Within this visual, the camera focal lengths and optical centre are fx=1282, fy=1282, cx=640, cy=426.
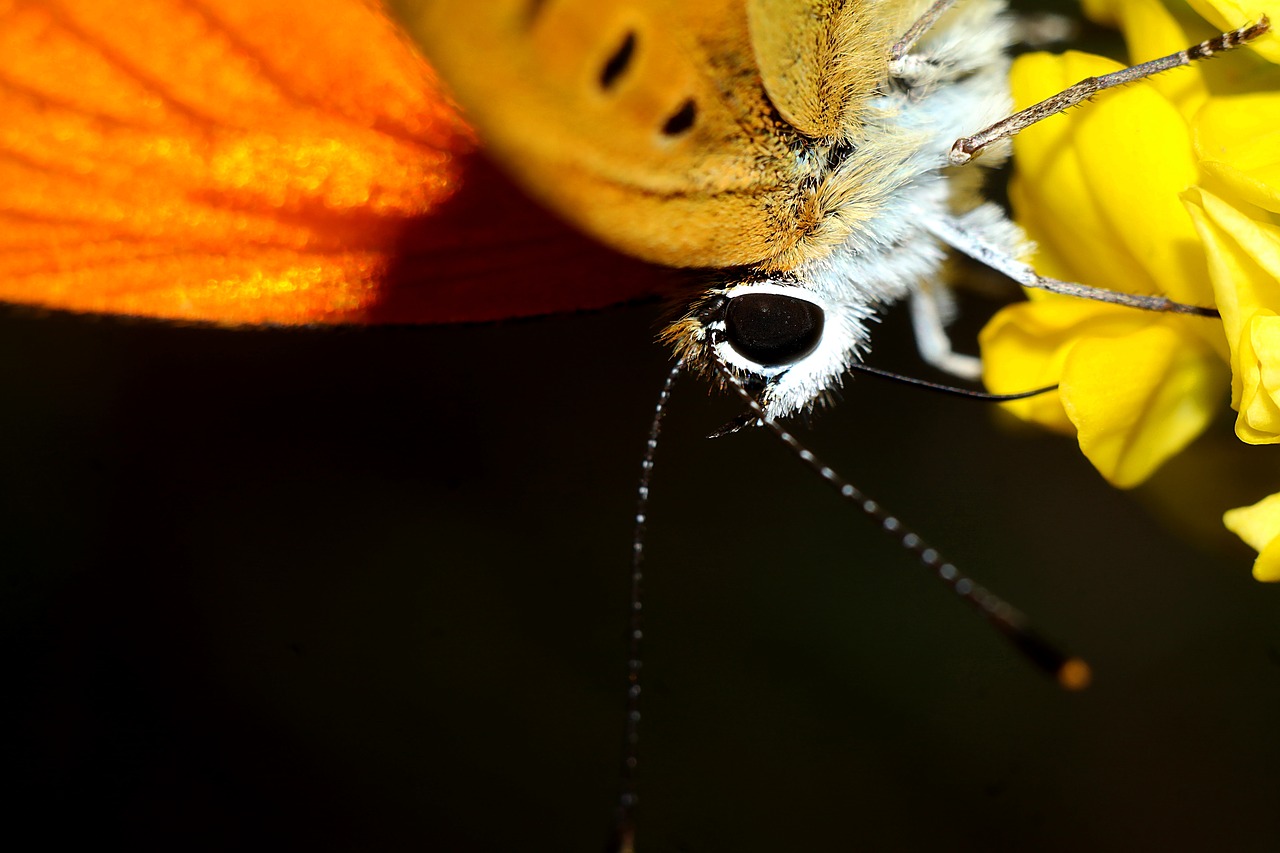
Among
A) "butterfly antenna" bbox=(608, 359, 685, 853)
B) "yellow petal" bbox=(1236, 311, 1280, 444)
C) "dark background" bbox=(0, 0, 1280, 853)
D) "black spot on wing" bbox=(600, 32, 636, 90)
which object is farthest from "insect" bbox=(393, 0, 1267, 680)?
"dark background" bbox=(0, 0, 1280, 853)

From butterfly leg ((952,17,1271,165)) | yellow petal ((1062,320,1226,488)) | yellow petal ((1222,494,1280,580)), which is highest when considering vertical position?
butterfly leg ((952,17,1271,165))

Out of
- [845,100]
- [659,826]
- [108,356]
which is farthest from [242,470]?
[845,100]

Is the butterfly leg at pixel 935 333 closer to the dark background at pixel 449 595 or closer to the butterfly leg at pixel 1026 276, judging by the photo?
the dark background at pixel 449 595

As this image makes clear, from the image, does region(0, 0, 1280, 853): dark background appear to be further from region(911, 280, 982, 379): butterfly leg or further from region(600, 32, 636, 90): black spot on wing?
region(600, 32, 636, 90): black spot on wing

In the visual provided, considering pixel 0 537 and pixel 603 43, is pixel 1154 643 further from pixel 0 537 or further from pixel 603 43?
pixel 0 537

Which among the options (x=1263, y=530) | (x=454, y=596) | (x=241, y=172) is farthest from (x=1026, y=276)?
(x=454, y=596)

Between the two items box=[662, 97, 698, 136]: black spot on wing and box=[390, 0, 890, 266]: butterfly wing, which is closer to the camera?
box=[390, 0, 890, 266]: butterfly wing

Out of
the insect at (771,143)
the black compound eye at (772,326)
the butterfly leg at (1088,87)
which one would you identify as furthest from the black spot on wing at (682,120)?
the butterfly leg at (1088,87)

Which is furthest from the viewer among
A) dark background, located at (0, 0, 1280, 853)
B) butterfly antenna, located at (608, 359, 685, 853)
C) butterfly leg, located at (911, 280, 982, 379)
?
dark background, located at (0, 0, 1280, 853)
